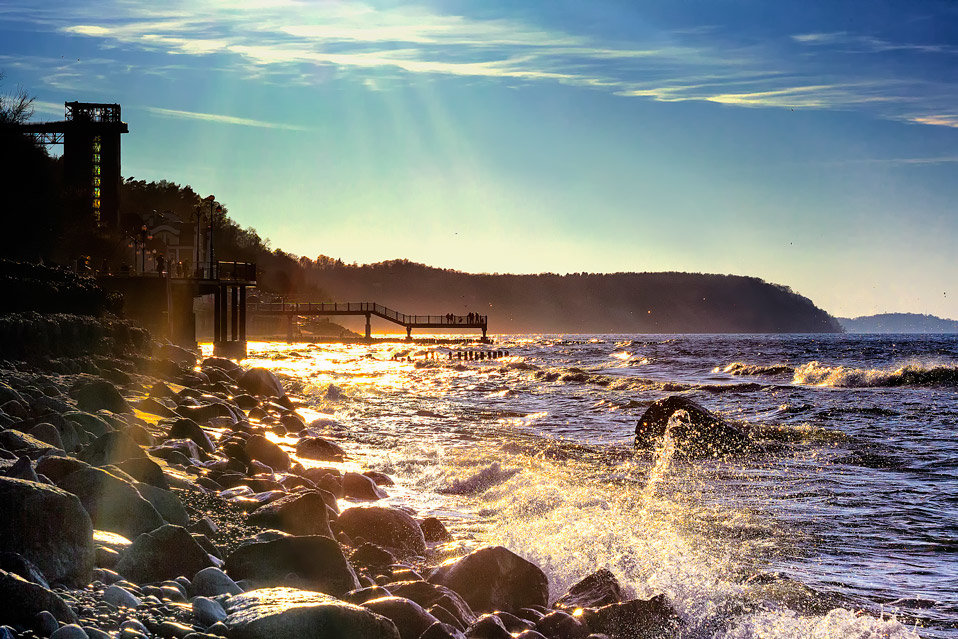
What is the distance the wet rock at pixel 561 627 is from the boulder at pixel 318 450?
277 inches

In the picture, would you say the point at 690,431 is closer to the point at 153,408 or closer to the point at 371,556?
the point at 153,408

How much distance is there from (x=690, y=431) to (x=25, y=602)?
12090mm

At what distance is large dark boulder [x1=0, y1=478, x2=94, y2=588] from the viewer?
407cm

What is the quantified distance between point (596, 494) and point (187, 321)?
30315mm

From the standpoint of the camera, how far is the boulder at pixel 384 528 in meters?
7.04

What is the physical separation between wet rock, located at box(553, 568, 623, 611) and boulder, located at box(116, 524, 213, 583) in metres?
2.45

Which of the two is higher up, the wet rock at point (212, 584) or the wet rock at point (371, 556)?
the wet rock at point (212, 584)

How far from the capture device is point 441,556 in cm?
705

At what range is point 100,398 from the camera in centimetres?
1001

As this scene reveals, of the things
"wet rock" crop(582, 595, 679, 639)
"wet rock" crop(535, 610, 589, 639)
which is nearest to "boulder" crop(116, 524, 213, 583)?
"wet rock" crop(535, 610, 589, 639)

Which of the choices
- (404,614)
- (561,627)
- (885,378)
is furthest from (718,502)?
(885,378)

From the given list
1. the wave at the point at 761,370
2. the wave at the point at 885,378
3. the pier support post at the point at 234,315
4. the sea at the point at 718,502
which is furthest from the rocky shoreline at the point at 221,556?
the pier support post at the point at 234,315

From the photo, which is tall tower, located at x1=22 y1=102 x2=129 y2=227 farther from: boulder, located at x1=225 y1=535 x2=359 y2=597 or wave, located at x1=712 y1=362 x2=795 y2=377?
boulder, located at x1=225 y1=535 x2=359 y2=597

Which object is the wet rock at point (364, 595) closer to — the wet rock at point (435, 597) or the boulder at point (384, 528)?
the wet rock at point (435, 597)
